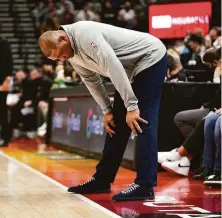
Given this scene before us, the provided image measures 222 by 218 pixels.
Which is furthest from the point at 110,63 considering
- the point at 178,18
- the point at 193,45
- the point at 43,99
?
the point at 43,99

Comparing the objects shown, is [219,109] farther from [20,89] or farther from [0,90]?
[20,89]

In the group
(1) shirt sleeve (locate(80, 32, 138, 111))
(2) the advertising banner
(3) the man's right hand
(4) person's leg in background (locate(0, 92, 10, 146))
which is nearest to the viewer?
(1) shirt sleeve (locate(80, 32, 138, 111))

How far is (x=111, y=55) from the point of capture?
4.41 m

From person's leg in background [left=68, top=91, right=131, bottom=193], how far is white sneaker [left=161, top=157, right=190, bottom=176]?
1483 millimetres

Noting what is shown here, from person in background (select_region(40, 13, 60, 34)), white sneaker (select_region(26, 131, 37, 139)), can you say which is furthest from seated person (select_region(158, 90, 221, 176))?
person in background (select_region(40, 13, 60, 34))

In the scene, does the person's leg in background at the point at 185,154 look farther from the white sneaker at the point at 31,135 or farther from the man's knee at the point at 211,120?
the white sneaker at the point at 31,135

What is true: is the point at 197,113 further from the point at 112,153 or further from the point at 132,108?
the point at 132,108

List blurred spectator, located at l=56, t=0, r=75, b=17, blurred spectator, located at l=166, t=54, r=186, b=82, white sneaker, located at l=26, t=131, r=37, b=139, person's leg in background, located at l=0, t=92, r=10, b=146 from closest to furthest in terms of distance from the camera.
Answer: blurred spectator, located at l=166, t=54, r=186, b=82 < person's leg in background, located at l=0, t=92, r=10, b=146 < white sneaker, located at l=26, t=131, r=37, b=139 < blurred spectator, located at l=56, t=0, r=75, b=17

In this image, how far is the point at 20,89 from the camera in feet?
49.3

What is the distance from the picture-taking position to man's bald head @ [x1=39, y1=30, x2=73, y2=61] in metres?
4.53

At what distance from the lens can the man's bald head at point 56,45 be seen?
453 cm

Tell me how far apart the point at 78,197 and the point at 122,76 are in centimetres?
102

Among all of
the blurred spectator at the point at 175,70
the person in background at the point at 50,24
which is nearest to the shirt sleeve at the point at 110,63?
the blurred spectator at the point at 175,70

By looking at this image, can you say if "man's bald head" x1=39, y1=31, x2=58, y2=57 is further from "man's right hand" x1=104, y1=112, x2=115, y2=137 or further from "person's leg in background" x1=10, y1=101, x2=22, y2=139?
"person's leg in background" x1=10, y1=101, x2=22, y2=139
